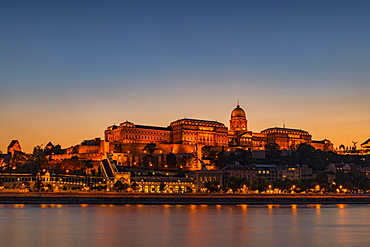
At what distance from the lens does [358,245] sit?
3584 centimetres

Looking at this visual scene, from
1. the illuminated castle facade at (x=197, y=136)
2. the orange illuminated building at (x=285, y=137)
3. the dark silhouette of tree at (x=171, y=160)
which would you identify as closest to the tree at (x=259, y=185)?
the dark silhouette of tree at (x=171, y=160)

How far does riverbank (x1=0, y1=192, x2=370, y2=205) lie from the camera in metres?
77.9

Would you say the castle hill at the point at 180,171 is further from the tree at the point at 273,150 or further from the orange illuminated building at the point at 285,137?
the orange illuminated building at the point at 285,137

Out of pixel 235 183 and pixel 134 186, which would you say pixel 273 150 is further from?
pixel 134 186

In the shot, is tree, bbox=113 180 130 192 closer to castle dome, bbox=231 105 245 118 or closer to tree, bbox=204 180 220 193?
tree, bbox=204 180 220 193

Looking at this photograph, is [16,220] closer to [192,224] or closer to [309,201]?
[192,224]

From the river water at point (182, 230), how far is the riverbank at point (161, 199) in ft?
70.1

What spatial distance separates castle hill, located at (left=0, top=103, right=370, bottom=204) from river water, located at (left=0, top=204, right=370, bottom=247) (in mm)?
24794

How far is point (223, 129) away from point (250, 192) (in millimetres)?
47387

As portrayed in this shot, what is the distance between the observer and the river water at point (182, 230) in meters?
36.8

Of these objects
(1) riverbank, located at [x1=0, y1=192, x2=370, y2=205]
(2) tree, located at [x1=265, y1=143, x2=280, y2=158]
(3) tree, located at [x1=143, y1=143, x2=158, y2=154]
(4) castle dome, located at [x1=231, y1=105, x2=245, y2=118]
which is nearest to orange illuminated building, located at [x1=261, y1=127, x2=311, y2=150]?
(4) castle dome, located at [x1=231, y1=105, x2=245, y2=118]

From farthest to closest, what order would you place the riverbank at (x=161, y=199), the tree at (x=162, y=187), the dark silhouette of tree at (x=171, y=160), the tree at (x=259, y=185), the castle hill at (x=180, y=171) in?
the dark silhouette of tree at (x=171, y=160) → the tree at (x=162, y=187) → the tree at (x=259, y=185) → the castle hill at (x=180, y=171) → the riverbank at (x=161, y=199)

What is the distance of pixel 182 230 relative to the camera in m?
43.1

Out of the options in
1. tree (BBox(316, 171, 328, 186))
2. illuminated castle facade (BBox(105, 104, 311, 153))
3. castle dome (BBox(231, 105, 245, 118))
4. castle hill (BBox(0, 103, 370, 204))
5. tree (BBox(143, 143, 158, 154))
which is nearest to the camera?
castle hill (BBox(0, 103, 370, 204))
